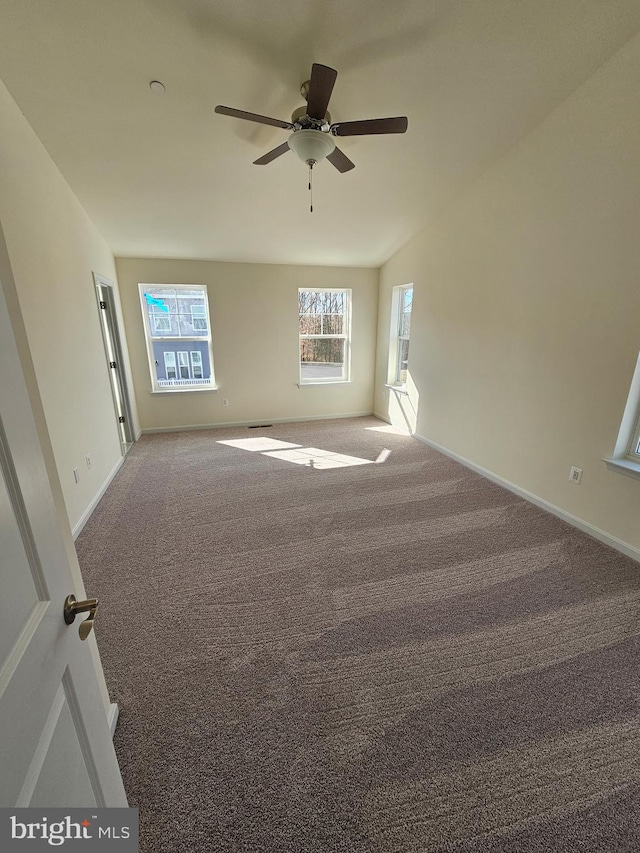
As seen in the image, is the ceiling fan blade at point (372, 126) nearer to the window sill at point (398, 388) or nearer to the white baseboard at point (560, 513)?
the white baseboard at point (560, 513)

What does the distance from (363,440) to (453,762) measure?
11.7 feet

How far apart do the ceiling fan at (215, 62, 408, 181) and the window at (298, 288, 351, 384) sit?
280 cm

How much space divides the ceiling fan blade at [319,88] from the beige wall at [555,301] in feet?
5.81

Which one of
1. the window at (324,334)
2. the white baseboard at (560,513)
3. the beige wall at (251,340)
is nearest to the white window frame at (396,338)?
the beige wall at (251,340)

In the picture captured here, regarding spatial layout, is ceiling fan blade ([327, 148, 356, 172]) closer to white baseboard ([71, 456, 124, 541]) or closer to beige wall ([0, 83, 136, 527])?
beige wall ([0, 83, 136, 527])

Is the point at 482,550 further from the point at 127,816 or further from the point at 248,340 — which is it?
the point at 248,340

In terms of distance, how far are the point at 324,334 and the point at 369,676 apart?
15.1ft

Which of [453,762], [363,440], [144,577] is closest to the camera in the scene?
[453,762]

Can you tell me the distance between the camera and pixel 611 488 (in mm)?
2367

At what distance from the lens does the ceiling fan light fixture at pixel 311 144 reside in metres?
2.15

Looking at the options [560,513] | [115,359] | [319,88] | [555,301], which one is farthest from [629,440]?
[115,359]

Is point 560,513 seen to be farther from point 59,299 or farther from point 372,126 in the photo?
→ point 59,299

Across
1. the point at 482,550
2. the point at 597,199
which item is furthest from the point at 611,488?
the point at 597,199

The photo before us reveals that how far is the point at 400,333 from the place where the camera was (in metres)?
5.06
